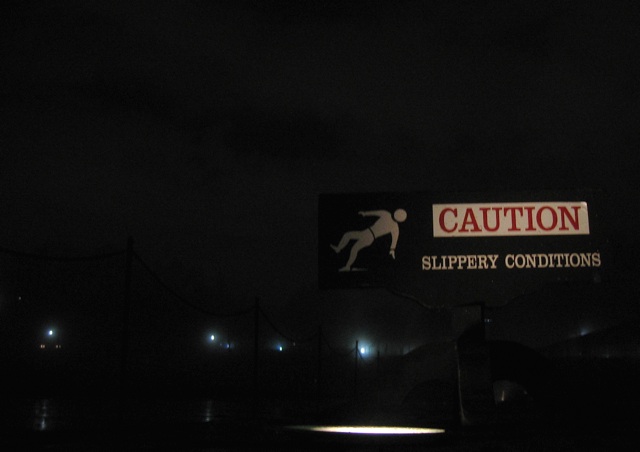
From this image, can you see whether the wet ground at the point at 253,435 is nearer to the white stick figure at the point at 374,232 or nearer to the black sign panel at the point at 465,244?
the black sign panel at the point at 465,244

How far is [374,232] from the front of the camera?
9.41 m

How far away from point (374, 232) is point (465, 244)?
4.58 feet

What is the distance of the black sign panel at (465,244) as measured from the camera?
9.12 meters

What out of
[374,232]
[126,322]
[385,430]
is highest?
[374,232]

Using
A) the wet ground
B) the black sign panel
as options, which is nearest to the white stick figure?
Answer: the black sign panel

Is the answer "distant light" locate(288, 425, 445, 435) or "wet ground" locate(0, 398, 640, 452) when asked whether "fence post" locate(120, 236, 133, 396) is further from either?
"distant light" locate(288, 425, 445, 435)

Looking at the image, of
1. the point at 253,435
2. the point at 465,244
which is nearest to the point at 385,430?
the point at 253,435

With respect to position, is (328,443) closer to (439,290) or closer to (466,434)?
(466,434)

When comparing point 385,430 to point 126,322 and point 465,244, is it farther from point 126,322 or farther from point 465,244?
point 465,244

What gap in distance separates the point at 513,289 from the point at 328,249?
2857 millimetres

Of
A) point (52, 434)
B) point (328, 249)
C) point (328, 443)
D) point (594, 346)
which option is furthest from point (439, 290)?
point (594, 346)

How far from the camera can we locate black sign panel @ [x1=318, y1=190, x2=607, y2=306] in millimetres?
9125

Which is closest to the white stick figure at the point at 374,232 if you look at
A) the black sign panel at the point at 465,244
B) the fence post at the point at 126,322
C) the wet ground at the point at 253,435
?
the black sign panel at the point at 465,244

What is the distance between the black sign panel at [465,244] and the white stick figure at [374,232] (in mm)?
15
